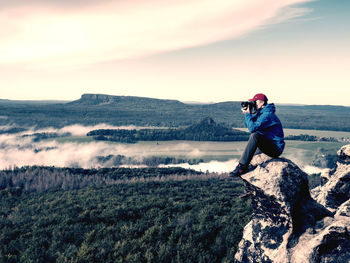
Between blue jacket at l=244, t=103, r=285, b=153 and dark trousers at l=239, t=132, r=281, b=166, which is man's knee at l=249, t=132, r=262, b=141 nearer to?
dark trousers at l=239, t=132, r=281, b=166

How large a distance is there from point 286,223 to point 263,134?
4434 millimetres

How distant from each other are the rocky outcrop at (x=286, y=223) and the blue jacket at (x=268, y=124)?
48.6 inches

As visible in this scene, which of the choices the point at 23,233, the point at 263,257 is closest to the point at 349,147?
the point at 263,257

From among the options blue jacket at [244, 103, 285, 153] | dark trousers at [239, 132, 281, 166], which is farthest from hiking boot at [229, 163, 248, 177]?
blue jacket at [244, 103, 285, 153]

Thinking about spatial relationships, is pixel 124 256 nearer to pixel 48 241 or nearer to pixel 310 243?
pixel 48 241

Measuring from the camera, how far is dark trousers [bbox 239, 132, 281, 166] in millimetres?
14070

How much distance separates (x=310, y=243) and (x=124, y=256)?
2624 centimetres

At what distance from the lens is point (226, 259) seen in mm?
30344

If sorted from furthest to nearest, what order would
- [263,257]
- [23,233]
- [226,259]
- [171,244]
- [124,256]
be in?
[23,233] → [171,244] → [124,256] → [226,259] → [263,257]

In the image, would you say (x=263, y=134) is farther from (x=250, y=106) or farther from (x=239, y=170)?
(x=239, y=170)

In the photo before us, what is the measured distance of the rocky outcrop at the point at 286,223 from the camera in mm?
12484

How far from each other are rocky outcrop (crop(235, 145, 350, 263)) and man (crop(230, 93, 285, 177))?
0.72 metres

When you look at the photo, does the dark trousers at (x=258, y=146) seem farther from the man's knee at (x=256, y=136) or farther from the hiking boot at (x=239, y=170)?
the hiking boot at (x=239, y=170)

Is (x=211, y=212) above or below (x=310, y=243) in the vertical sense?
below
